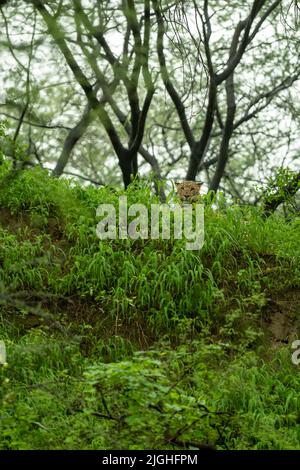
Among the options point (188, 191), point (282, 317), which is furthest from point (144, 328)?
point (188, 191)

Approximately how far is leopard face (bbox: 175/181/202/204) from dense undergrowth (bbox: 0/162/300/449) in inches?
15.0

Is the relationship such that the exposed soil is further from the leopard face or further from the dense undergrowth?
the leopard face

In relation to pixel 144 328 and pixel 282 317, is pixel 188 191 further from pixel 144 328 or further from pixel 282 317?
pixel 144 328

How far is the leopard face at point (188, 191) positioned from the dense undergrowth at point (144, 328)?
382 mm

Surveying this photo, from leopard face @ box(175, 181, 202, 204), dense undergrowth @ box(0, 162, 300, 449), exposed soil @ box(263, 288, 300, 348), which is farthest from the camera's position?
leopard face @ box(175, 181, 202, 204)

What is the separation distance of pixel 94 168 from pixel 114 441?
15.8m

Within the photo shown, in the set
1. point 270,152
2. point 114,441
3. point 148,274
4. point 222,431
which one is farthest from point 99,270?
point 270,152

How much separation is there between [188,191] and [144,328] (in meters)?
2.32

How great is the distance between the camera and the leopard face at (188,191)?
30.6 ft

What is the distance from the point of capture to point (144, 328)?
7.70m

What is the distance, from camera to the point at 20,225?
8.78m

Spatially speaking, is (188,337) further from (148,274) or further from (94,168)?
(94,168)

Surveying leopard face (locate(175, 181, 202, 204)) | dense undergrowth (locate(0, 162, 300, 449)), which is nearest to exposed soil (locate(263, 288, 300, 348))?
dense undergrowth (locate(0, 162, 300, 449))

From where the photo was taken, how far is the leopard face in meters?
9.33
